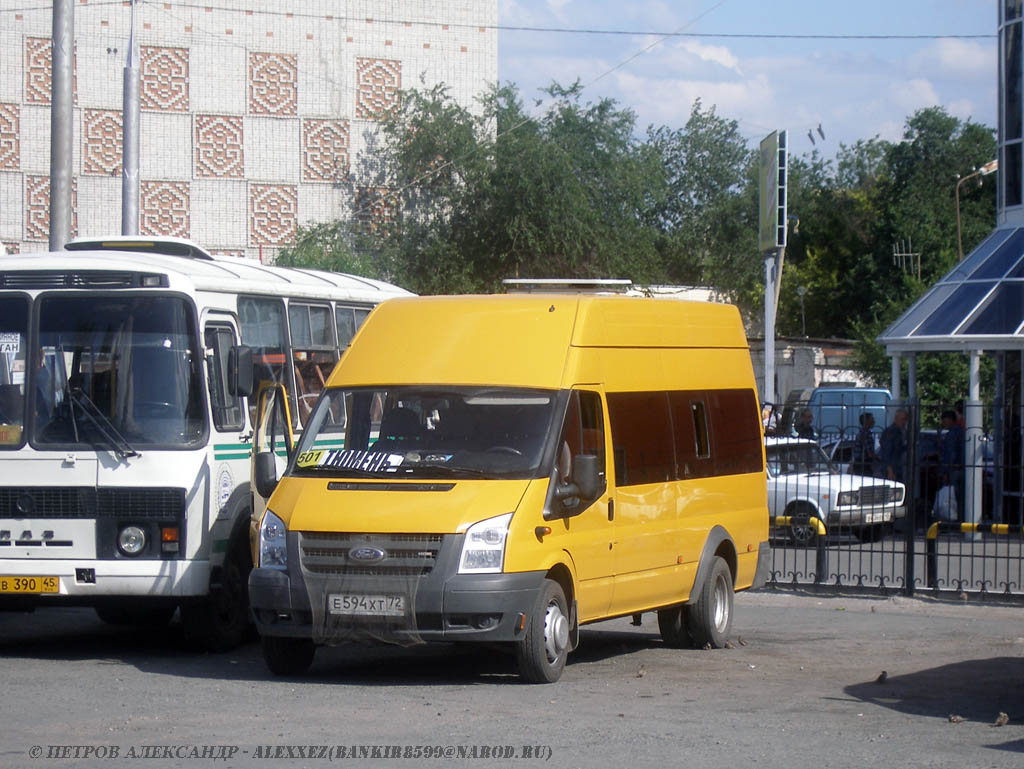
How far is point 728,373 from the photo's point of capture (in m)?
12.3

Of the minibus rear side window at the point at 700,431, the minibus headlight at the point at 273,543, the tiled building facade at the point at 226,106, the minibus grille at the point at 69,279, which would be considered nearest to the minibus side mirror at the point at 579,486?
the minibus headlight at the point at 273,543

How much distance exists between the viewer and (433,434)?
9680 mm

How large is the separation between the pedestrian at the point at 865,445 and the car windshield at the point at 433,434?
595 cm

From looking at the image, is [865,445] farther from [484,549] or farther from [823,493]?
[484,549]

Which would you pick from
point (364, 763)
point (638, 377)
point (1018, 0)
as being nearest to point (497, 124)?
point (1018, 0)

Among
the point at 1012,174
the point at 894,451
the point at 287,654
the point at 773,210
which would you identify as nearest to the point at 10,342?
the point at 287,654

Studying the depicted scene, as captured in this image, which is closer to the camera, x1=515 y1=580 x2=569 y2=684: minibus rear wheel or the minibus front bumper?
the minibus front bumper

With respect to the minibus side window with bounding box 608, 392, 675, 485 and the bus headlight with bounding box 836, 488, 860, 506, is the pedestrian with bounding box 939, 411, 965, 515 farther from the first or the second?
the minibus side window with bounding box 608, 392, 675, 485

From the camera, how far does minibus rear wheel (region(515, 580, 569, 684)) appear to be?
9.05m

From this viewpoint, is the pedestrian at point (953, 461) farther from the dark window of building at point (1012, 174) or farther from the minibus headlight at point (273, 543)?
the dark window of building at point (1012, 174)

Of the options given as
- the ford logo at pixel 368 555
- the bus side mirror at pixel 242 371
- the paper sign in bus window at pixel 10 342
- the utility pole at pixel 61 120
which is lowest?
the ford logo at pixel 368 555

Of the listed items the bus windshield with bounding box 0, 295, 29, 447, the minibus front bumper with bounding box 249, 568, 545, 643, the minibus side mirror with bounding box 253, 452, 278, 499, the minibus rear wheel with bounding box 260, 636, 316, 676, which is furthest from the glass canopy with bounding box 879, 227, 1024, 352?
the bus windshield with bounding box 0, 295, 29, 447

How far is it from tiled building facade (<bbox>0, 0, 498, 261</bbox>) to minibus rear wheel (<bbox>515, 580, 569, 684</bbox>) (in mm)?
31774

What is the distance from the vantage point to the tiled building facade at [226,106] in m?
40.6
